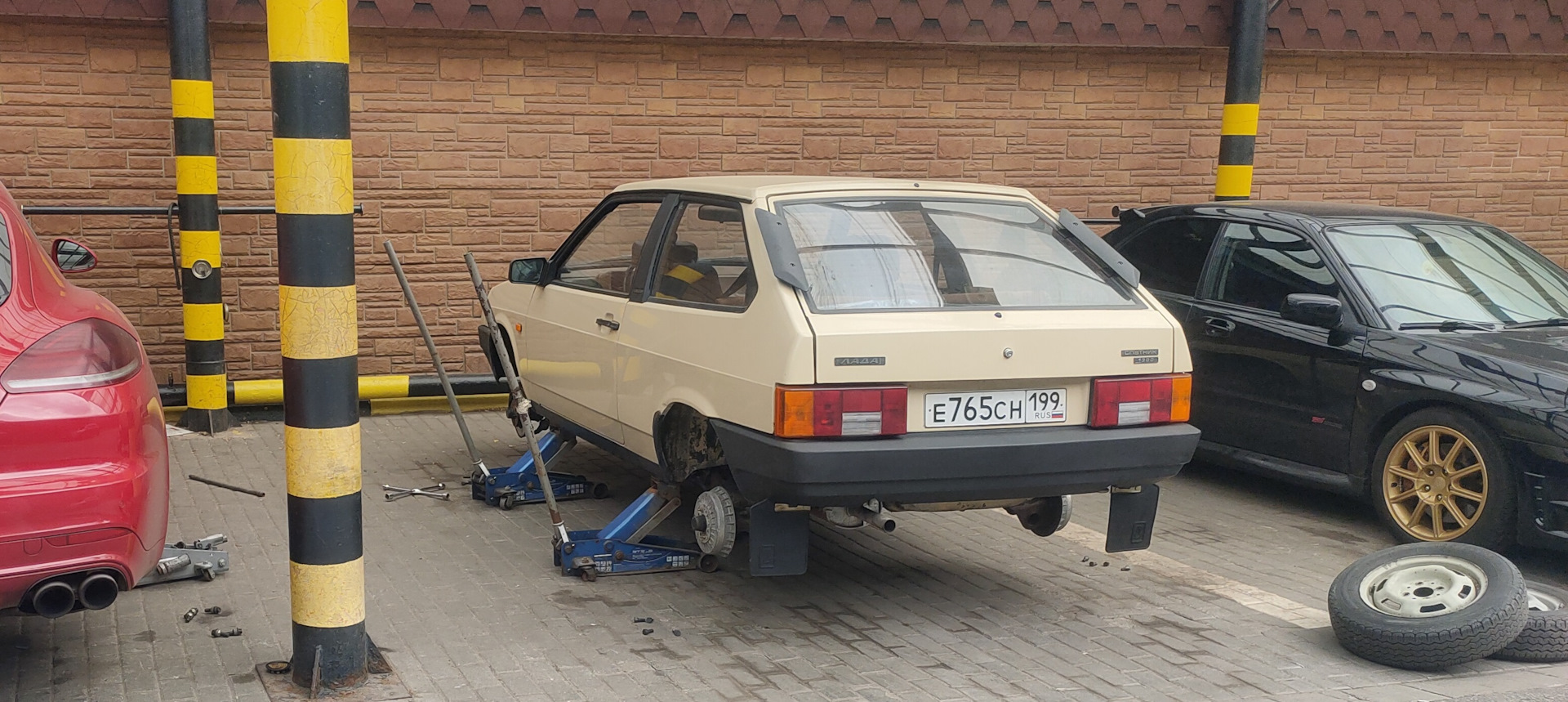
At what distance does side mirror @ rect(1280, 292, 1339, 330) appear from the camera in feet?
21.7

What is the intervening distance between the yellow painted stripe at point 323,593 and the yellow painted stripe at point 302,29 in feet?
5.13

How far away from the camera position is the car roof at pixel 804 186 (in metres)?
5.38

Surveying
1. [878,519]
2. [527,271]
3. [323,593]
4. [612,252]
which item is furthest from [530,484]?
[323,593]

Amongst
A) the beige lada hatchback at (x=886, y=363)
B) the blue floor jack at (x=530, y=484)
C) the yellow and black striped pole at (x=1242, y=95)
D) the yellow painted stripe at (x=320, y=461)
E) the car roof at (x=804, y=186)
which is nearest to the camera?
the yellow painted stripe at (x=320, y=461)

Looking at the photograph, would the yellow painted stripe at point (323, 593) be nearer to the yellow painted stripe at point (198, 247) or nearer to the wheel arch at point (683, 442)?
the wheel arch at point (683, 442)

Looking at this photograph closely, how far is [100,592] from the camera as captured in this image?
392cm

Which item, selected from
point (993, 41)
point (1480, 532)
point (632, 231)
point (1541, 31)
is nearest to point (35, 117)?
point (632, 231)

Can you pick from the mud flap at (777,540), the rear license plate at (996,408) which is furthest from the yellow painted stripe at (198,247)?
the rear license plate at (996,408)

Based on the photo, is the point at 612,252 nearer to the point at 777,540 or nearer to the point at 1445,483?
the point at 777,540

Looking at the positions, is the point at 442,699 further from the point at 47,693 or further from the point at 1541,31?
the point at 1541,31

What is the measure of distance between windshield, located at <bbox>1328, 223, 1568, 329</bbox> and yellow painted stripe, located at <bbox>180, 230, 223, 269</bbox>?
20.5 ft

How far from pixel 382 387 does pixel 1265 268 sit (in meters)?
5.52

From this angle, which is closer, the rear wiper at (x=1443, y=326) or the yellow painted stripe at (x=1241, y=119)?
the rear wiper at (x=1443, y=326)

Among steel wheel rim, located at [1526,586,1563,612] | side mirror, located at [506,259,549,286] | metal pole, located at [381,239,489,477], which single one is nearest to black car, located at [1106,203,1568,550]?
steel wheel rim, located at [1526,586,1563,612]
